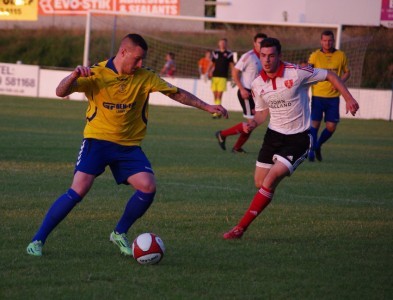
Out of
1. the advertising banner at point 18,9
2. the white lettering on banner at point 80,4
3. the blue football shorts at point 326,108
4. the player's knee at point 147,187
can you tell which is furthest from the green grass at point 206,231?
the white lettering on banner at point 80,4

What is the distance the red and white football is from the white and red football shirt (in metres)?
2.27

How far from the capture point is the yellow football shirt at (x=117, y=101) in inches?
271

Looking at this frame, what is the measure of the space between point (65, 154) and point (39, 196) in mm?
4540

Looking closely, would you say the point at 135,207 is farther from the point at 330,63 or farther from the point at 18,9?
the point at 18,9

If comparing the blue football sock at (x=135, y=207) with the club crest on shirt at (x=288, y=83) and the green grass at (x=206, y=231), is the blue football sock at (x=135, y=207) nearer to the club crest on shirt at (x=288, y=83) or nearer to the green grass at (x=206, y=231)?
the green grass at (x=206, y=231)

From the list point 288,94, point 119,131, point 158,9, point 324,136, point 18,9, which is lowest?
point 324,136

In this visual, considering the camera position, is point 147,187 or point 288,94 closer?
point 147,187

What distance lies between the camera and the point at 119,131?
23.0 feet

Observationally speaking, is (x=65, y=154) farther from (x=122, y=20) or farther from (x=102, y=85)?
(x=122, y=20)

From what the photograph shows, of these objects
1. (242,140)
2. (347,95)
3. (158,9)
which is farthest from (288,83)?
(158,9)

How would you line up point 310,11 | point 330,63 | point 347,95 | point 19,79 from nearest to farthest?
point 347,95 < point 330,63 < point 19,79 < point 310,11

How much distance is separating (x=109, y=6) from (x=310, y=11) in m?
10.8

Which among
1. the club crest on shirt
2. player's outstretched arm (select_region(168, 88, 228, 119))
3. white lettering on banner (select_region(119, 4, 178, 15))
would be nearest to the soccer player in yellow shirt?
the club crest on shirt

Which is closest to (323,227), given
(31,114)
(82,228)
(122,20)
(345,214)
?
(345,214)
